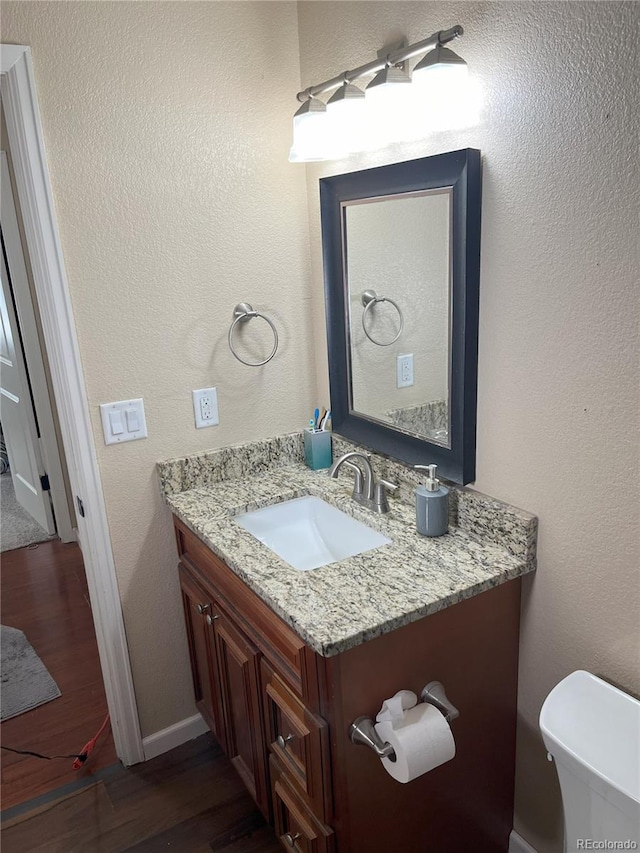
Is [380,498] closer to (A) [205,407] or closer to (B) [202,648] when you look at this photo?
(A) [205,407]

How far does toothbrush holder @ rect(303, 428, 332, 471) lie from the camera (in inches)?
79.4

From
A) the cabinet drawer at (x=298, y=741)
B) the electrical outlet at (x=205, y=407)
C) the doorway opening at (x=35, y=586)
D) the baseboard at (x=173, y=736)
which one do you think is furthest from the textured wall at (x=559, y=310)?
the doorway opening at (x=35, y=586)

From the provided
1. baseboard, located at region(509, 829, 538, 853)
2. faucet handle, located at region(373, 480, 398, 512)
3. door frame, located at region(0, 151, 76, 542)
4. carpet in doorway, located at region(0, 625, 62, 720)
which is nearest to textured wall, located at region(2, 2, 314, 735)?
faucet handle, located at region(373, 480, 398, 512)

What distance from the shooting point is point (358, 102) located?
1.56 meters

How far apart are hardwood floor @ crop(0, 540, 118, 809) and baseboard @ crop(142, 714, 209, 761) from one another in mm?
129

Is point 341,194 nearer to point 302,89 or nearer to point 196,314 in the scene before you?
point 302,89

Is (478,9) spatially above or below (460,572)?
above

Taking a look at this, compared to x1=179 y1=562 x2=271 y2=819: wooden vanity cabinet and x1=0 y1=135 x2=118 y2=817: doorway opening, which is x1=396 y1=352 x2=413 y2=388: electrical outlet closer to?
x1=179 y1=562 x2=271 y2=819: wooden vanity cabinet

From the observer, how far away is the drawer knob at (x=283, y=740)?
1.42 meters

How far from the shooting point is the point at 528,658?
4.88 feet

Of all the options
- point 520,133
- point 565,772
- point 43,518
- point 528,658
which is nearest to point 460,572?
point 528,658

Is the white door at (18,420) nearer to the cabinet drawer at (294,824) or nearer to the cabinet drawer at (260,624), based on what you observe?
the cabinet drawer at (260,624)

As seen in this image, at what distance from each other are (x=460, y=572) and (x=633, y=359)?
56cm

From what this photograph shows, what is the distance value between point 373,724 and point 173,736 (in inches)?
42.2
